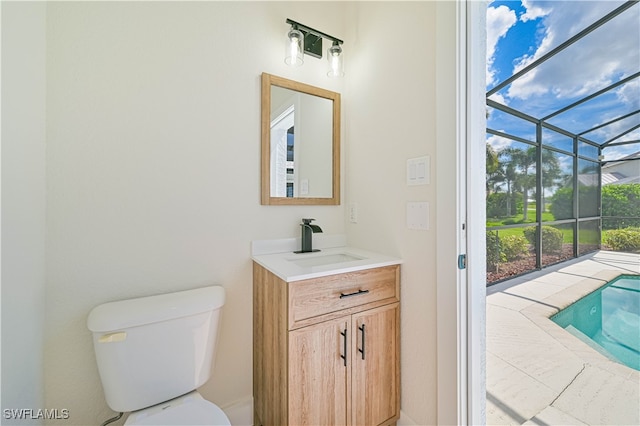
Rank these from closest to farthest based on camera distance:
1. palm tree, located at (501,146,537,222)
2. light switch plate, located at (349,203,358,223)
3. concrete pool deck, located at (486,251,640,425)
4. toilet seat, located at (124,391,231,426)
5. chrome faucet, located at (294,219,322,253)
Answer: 1. toilet seat, located at (124,391,231,426)
2. concrete pool deck, located at (486,251,640,425)
3. palm tree, located at (501,146,537,222)
4. chrome faucet, located at (294,219,322,253)
5. light switch plate, located at (349,203,358,223)

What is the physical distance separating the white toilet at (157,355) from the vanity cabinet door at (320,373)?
1.00ft

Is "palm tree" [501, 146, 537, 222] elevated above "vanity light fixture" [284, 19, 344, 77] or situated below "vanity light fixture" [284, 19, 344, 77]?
below

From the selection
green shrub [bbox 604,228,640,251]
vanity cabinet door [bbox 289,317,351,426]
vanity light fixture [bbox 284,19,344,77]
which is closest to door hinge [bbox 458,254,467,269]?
green shrub [bbox 604,228,640,251]

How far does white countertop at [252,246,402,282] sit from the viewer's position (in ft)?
3.63

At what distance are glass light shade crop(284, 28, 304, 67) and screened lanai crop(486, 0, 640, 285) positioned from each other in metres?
1.00

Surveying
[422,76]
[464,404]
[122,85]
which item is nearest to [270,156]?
[122,85]

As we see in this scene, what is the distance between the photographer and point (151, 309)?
1037 millimetres

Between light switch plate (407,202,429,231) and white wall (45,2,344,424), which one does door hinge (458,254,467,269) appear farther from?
white wall (45,2,344,424)

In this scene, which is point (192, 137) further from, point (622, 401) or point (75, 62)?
point (622, 401)

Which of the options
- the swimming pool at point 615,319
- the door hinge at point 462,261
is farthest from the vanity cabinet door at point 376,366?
the swimming pool at point 615,319

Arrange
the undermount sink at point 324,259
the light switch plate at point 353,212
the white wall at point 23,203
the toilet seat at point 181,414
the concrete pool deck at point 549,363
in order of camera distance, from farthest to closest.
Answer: the light switch plate at point 353,212, the undermount sink at point 324,259, the concrete pool deck at point 549,363, the toilet seat at point 181,414, the white wall at point 23,203

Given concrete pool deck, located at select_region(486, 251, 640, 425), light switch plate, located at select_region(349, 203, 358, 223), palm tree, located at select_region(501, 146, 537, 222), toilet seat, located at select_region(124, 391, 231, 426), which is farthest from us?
light switch plate, located at select_region(349, 203, 358, 223)

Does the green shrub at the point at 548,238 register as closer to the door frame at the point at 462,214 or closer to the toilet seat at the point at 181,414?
the door frame at the point at 462,214

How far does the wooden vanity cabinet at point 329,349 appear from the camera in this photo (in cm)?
108
